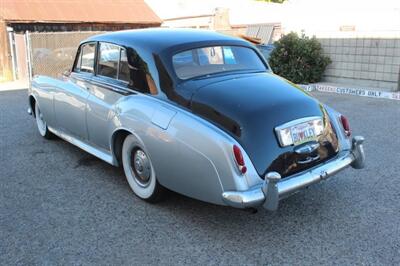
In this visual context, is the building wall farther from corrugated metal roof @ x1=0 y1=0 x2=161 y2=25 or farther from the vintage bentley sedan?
the vintage bentley sedan

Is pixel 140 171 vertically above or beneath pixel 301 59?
beneath

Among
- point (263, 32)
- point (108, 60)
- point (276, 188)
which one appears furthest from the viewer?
point (263, 32)

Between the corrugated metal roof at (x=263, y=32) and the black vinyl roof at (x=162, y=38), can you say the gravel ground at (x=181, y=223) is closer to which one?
the black vinyl roof at (x=162, y=38)

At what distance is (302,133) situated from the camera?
11.7 ft

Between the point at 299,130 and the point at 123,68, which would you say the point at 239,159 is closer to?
the point at 299,130

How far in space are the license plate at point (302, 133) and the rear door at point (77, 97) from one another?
8.32ft

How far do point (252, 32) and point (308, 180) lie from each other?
51.6 ft

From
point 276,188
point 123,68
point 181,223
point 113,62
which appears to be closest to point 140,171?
point 181,223

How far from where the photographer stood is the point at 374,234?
343 centimetres

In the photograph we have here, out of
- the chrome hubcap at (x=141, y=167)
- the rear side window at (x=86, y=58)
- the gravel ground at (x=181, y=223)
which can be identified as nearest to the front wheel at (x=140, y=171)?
the chrome hubcap at (x=141, y=167)

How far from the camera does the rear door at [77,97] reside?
16.4ft

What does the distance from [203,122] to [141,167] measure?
1026mm

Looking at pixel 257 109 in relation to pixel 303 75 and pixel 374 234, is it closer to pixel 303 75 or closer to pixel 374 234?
pixel 374 234

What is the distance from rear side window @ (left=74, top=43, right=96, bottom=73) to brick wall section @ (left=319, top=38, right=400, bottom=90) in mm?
7403
